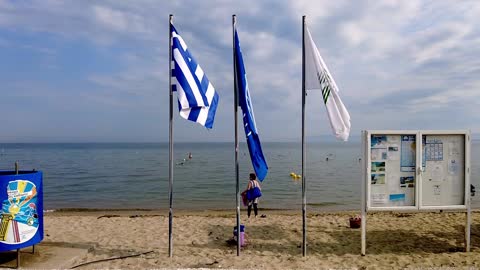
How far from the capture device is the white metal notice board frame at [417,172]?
7645 mm

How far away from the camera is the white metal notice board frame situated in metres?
7.64

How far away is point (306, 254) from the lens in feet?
25.3

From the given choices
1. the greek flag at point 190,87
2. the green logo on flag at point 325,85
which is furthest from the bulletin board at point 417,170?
the greek flag at point 190,87

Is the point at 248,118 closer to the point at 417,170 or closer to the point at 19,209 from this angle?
the point at 417,170

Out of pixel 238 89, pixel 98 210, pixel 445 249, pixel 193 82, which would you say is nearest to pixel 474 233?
pixel 445 249

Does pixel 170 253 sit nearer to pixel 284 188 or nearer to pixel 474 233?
pixel 474 233

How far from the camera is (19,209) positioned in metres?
6.52

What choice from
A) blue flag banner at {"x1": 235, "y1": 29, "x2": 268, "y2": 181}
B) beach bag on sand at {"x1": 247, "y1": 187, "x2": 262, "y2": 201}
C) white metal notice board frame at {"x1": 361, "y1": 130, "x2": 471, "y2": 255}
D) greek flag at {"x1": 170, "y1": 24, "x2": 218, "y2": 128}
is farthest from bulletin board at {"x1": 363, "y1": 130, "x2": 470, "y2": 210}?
beach bag on sand at {"x1": 247, "y1": 187, "x2": 262, "y2": 201}

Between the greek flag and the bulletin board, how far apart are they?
3411 mm

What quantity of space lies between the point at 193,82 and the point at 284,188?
64.9 feet

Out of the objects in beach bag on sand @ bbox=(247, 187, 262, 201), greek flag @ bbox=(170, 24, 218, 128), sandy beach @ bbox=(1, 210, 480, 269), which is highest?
greek flag @ bbox=(170, 24, 218, 128)

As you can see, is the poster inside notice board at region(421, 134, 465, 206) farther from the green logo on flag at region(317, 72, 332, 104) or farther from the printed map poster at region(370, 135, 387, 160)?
the green logo on flag at region(317, 72, 332, 104)

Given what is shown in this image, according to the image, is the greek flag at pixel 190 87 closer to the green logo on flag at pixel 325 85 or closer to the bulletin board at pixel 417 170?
the green logo on flag at pixel 325 85

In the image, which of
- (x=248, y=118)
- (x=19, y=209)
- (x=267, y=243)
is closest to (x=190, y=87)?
(x=248, y=118)
